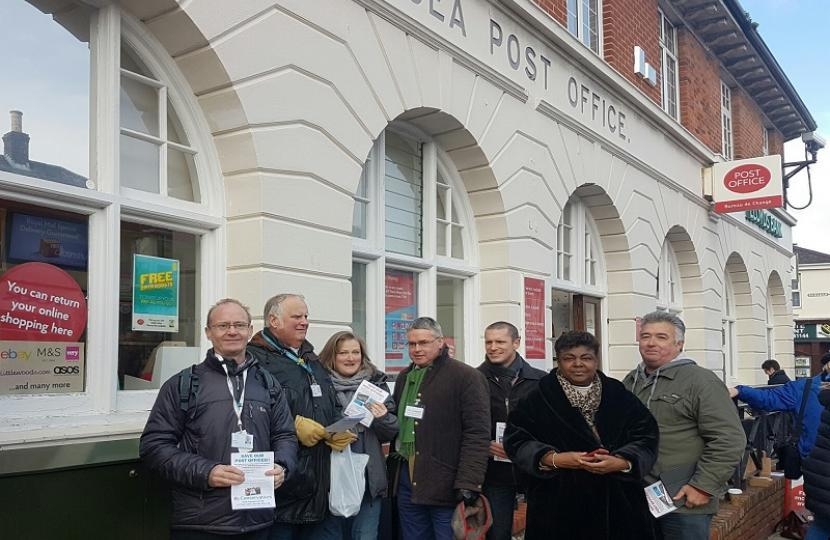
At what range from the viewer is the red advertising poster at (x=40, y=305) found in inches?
151

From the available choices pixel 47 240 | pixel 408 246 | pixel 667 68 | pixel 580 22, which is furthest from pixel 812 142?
pixel 47 240

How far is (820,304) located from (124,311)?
127ft

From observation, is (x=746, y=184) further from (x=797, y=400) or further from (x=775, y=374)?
(x=797, y=400)

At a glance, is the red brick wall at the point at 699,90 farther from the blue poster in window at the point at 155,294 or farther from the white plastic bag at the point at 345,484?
the white plastic bag at the point at 345,484

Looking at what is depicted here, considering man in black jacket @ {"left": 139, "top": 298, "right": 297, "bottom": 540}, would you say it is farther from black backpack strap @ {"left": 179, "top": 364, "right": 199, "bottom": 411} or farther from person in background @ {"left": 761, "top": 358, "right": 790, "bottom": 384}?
person in background @ {"left": 761, "top": 358, "right": 790, "bottom": 384}

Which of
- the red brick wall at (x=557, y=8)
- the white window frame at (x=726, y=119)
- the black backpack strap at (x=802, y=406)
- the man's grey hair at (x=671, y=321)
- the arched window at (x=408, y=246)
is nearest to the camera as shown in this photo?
the man's grey hair at (x=671, y=321)

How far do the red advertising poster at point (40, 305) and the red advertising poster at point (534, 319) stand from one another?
515cm

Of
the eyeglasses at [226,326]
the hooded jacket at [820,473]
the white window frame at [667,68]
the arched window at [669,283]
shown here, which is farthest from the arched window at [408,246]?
the white window frame at [667,68]

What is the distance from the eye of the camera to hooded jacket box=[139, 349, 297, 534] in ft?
10.8

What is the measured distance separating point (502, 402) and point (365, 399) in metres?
1.23

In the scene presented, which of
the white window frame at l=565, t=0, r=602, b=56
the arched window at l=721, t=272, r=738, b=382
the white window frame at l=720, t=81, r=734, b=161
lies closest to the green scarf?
the white window frame at l=565, t=0, r=602, b=56

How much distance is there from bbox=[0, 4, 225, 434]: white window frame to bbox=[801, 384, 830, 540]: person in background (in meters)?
3.85

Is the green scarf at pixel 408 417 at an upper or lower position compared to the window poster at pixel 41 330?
lower

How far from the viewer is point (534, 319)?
8.49m
